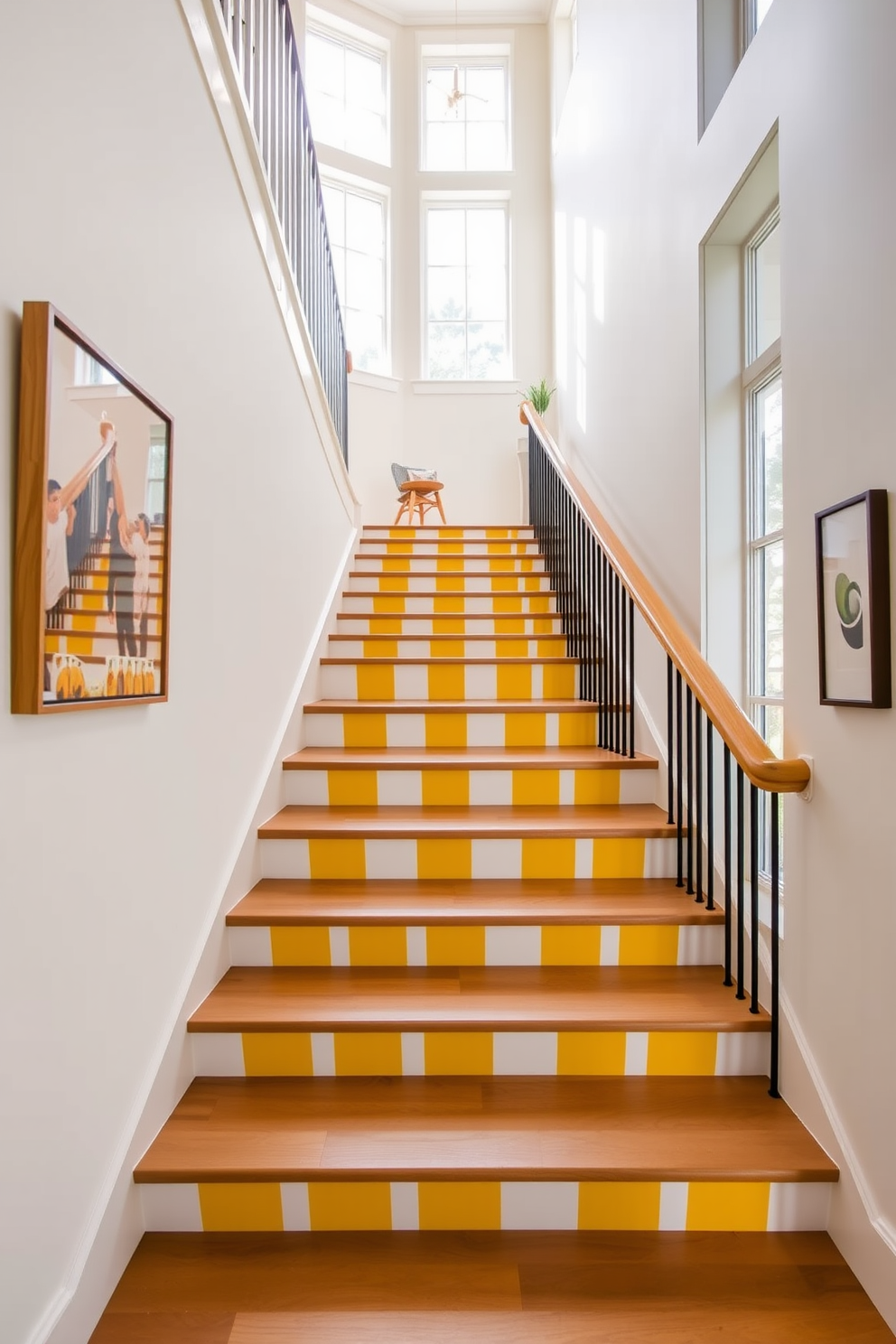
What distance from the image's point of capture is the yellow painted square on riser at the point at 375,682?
3.44 metres

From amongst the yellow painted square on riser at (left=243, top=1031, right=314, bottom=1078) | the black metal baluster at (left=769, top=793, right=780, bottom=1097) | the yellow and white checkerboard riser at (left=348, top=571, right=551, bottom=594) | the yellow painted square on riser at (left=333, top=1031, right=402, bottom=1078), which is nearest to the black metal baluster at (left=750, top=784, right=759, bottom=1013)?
the black metal baluster at (left=769, top=793, right=780, bottom=1097)

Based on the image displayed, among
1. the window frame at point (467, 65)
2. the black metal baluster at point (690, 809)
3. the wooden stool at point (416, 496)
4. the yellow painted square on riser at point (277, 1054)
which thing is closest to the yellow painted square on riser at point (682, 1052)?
the black metal baluster at point (690, 809)

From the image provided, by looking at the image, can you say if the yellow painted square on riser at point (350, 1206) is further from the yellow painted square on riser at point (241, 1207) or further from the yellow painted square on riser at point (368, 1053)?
the yellow painted square on riser at point (368, 1053)

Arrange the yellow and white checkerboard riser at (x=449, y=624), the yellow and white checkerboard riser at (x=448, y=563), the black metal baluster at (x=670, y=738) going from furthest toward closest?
the yellow and white checkerboard riser at (x=448, y=563) → the yellow and white checkerboard riser at (x=449, y=624) → the black metal baluster at (x=670, y=738)

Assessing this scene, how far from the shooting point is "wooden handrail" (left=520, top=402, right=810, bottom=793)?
1.74m

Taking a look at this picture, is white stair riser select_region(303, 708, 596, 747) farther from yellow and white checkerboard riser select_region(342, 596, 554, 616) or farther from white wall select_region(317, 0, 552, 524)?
white wall select_region(317, 0, 552, 524)

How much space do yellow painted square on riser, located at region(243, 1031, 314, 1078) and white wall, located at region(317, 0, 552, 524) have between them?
5.20 meters

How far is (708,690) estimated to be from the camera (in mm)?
2049

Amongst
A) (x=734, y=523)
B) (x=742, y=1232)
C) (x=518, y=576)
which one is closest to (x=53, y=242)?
(x=734, y=523)

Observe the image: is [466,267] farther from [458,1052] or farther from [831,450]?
[458,1052]

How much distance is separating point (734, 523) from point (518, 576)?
1910 mm

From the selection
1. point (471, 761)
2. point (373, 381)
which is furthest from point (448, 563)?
point (373, 381)

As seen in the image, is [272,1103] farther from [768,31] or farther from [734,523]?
[768,31]

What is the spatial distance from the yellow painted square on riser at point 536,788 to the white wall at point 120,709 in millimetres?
864
